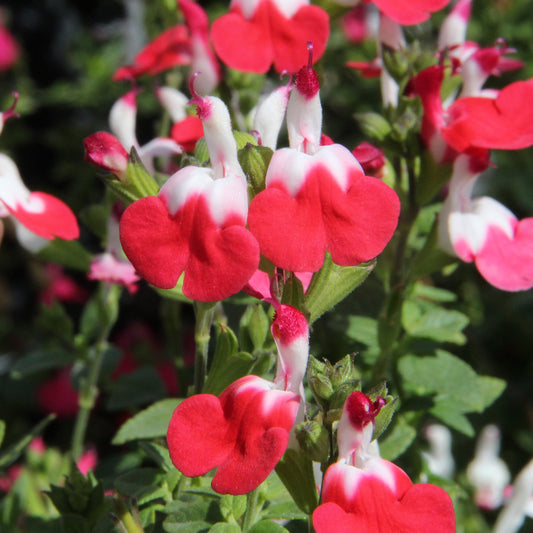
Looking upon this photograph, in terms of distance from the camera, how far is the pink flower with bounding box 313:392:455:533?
0.57m

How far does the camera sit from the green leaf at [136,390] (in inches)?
41.4

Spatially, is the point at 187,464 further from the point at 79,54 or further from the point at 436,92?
the point at 79,54

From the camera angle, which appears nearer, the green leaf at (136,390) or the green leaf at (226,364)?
the green leaf at (226,364)

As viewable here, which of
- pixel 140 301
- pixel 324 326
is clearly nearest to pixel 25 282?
pixel 140 301

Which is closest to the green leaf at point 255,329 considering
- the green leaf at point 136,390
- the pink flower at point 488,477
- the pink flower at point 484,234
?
the pink flower at point 484,234

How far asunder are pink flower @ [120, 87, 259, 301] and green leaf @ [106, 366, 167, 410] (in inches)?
18.9

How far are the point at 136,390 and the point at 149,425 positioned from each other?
0.69ft

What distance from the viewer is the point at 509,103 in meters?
0.82

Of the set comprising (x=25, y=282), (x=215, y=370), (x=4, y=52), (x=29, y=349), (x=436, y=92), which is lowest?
(x=25, y=282)

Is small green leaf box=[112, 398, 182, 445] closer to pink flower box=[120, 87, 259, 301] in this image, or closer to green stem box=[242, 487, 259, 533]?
green stem box=[242, 487, 259, 533]

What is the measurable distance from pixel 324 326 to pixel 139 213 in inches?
19.1

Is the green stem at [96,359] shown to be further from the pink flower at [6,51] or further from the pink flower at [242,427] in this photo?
the pink flower at [6,51]

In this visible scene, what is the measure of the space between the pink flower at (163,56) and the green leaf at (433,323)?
1.58ft

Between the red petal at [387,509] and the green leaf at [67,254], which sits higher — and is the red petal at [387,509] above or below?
above
